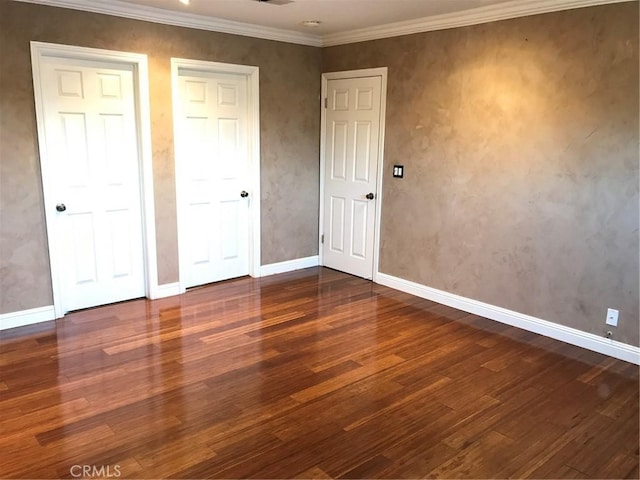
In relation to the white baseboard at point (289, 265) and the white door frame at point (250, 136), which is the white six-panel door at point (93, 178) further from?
the white baseboard at point (289, 265)

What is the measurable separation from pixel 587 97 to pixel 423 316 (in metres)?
2.08

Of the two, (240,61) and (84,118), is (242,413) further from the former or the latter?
(240,61)

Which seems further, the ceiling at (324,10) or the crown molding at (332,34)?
the ceiling at (324,10)

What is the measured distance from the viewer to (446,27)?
425 cm

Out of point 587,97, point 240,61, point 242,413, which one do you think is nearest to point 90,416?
point 242,413

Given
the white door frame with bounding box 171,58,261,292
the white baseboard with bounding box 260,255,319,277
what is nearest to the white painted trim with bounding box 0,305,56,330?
the white door frame with bounding box 171,58,261,292

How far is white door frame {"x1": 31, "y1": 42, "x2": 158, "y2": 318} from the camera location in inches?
149

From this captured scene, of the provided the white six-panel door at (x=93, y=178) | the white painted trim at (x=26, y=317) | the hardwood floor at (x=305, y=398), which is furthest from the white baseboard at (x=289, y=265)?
the white painted trim at (x=26, y=317)

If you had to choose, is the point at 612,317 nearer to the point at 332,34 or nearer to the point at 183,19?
the point at 332,34

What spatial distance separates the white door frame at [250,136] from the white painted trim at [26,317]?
1.15m

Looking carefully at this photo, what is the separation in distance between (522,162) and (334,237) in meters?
2.32

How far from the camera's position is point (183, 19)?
14.3 feet

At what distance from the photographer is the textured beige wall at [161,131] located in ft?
12.1

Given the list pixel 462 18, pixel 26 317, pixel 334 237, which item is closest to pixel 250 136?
pixel 334 237
